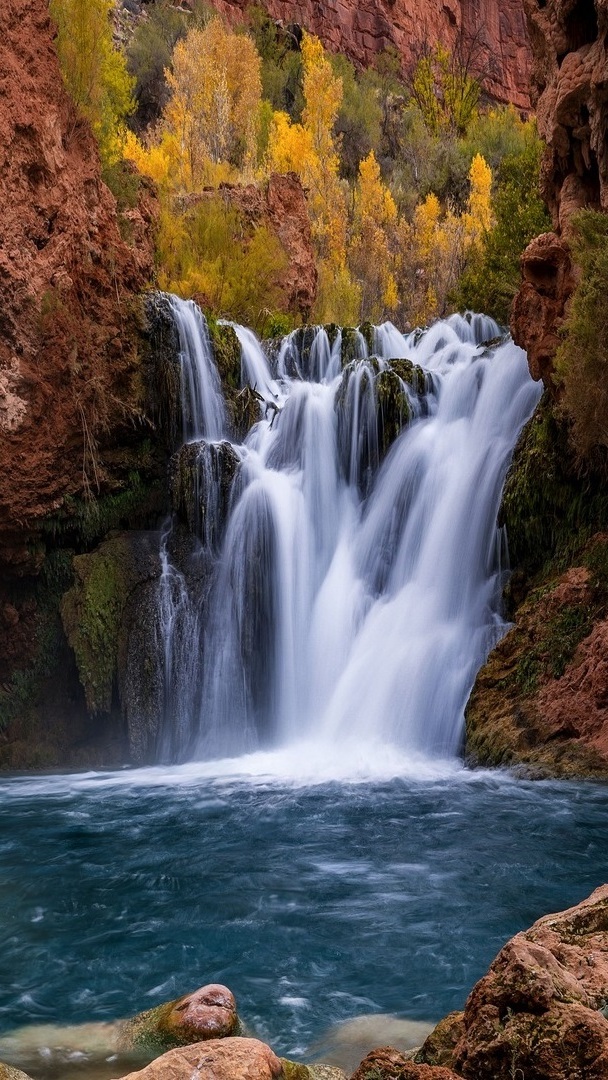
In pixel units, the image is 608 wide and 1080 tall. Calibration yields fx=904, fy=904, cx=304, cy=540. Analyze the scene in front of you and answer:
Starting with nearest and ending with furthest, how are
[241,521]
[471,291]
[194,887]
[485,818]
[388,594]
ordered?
[194,887], [485,818], [388,594], [241,521], [471,291]

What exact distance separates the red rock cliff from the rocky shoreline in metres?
61.1

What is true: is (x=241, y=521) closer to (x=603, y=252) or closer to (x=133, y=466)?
(x=133, y=466)

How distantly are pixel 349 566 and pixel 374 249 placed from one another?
28.3 m

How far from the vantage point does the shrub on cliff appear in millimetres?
10188

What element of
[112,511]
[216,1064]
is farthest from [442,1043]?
[112,511]

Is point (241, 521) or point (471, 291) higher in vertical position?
point (471, 291)

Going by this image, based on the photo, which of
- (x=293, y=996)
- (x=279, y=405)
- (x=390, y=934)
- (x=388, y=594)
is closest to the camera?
(x=293, y=996)

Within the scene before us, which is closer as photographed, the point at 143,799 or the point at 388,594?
the point at 143,799

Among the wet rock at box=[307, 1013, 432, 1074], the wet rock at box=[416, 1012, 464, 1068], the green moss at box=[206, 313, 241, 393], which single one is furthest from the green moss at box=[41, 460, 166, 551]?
the wet rock at box=[416, 1012, 464, 1068]

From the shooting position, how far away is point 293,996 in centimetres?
479

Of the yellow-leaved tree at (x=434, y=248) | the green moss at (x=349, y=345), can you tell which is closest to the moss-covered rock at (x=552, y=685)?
the green moss at (x=349, y=345)

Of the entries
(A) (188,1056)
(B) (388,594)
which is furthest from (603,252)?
(A) (188,1056)

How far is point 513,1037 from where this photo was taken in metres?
2.84

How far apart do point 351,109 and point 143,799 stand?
50.8m
